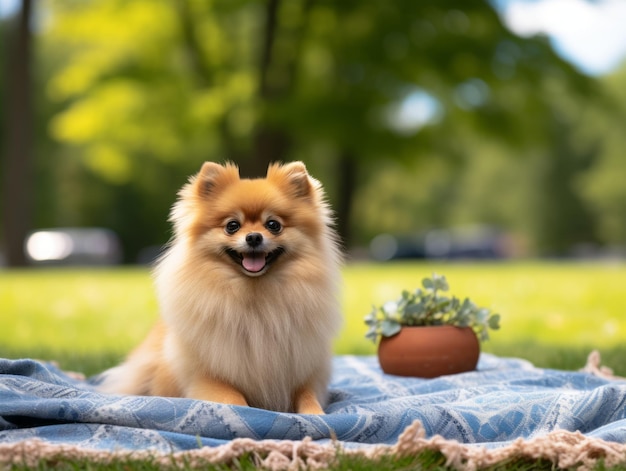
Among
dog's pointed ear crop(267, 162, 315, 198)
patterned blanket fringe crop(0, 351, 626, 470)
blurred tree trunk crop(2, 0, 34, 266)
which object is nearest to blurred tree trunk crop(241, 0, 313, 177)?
blurred tree trunk crop(2, 0, 34, 266)

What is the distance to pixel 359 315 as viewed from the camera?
8164mm

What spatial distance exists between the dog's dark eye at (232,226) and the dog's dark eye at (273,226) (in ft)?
0.41

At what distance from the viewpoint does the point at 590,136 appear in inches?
1511

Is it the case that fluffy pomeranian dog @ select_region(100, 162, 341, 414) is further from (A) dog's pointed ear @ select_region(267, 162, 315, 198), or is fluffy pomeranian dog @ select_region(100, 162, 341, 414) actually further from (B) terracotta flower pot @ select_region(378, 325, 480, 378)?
(B) terracotta flower pot @ select_region(378, 325, 480, 378)

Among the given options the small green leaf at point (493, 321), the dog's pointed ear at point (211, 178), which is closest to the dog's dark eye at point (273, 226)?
the dog's pointed ear at point (211, 178)

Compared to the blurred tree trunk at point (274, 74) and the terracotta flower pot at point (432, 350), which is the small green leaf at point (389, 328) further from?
the blurred tree trunk at point (274, 74)

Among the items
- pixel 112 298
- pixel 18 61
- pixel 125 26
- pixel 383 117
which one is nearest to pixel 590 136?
pixel 383 117

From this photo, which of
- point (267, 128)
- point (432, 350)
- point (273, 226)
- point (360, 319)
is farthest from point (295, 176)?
point (267, 128)

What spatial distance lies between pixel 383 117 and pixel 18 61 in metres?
8.17

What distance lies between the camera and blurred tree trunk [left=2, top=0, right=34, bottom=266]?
1429cm

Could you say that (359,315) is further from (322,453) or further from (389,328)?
(322,453)

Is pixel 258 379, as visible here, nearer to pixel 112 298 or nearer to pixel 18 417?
pixel 18 417

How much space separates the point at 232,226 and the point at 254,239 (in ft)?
0.65

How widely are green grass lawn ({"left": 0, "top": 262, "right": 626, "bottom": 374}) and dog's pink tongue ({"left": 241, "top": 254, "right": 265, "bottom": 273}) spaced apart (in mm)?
973
